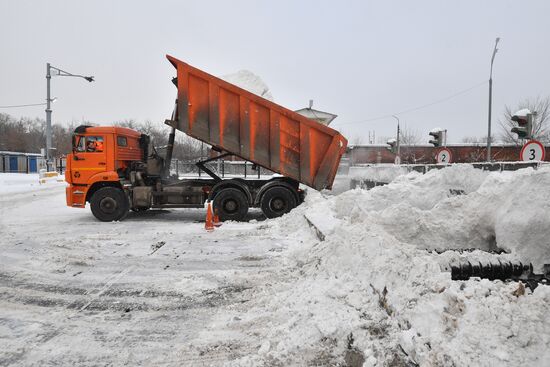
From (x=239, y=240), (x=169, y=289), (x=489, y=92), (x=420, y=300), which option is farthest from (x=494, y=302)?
(x=489, y=92)

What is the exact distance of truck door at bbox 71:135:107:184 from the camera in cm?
1152

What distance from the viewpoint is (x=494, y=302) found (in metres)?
2.76

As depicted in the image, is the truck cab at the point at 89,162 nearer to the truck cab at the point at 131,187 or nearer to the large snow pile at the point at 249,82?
→ the truck cab at the point at 131,187

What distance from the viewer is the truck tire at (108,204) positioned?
11.5m

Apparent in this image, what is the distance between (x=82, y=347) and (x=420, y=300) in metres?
3.12

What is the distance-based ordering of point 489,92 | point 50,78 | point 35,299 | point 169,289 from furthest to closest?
point 50,78, point 489,92, point 169,289, point 35,299

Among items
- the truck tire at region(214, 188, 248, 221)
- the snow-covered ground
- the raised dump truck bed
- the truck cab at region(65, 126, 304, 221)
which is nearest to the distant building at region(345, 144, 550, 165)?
the raised dump truck bed

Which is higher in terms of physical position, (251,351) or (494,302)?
(494,302)

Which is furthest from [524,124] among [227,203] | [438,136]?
[227,203]

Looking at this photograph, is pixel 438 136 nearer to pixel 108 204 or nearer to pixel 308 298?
pixel 108 204

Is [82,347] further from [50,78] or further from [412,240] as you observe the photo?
[50,78]

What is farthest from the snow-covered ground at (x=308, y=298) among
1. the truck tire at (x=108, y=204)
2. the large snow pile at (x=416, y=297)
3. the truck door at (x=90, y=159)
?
the truck door at (x=90, y=159)

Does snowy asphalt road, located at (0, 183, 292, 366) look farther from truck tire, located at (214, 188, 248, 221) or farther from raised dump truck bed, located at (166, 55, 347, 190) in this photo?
raised dump truck bed, located at (166, 55, 347, 190)

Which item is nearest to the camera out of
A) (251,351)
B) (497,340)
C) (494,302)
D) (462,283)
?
(497,340)
